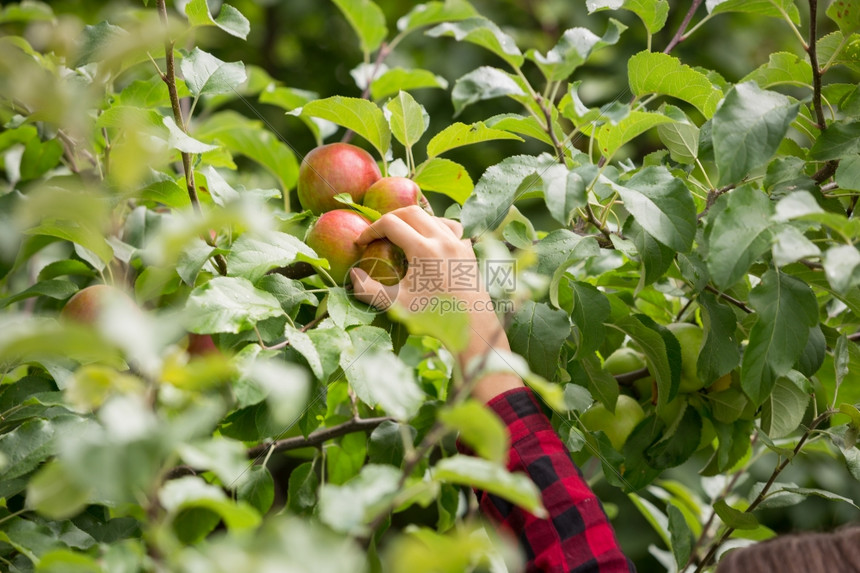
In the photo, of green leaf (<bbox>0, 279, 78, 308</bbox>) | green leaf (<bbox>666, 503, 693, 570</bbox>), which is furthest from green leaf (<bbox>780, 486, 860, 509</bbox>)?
green leaf (<bbox>0, 279, 78, 308</bbox>)

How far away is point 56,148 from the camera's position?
938mm

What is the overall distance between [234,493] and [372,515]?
1.51 feet

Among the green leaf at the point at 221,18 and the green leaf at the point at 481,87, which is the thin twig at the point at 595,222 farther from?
the green leaf at the point at 221,18

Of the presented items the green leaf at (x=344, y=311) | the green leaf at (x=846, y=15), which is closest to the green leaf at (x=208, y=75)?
the green leaf at (x=344, y=311)

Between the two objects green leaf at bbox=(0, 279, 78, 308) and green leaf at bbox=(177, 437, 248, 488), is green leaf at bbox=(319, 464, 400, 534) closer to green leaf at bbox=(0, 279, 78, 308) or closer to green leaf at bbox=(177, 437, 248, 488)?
green leaf at bbox=(177, 437, 248, 488)

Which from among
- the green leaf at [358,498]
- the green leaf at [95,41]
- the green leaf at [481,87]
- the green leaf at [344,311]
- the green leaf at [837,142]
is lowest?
the green leaf at [344,311]

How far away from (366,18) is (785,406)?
66 cm

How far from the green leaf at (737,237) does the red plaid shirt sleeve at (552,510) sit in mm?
195

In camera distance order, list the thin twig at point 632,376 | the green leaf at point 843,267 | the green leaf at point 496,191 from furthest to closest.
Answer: the thin twig at point 632,376, the green leaf at point 496,191, the green leaf at point 843,267

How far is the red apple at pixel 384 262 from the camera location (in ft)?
2.21

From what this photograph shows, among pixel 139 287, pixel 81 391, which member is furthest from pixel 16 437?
pixel 81 391

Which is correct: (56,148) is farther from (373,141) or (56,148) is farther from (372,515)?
(372,515)

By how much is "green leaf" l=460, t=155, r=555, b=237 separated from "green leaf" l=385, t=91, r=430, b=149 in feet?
0.50

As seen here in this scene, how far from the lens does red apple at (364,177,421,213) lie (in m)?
0.72
